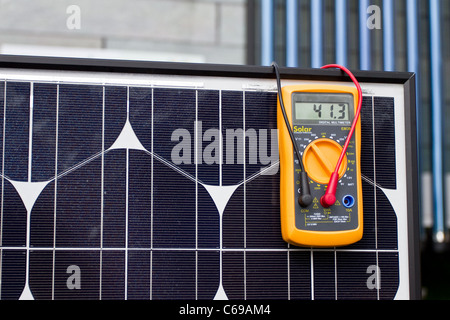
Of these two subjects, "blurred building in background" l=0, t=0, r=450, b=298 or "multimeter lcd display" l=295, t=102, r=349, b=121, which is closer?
"multimeter lcd display" l=295, t=102, r=349, b=121

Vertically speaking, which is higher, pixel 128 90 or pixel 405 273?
pixel 128 90

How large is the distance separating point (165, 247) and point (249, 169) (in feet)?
0.60

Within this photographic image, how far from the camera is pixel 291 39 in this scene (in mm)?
2520

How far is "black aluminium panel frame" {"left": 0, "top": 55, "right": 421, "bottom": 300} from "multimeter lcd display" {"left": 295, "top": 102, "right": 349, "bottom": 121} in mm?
52

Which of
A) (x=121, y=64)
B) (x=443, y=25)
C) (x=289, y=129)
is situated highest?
(x=443, y=25)

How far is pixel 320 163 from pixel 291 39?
1869 mm

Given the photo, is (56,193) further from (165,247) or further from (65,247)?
(165,247)

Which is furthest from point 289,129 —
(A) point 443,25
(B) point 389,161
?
(A) point 443,25

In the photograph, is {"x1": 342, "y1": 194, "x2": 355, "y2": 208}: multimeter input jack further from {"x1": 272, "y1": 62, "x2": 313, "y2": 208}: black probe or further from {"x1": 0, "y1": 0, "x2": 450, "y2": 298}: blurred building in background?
{"x1": 0, "y1": 0, "x2": 450, "y2": 298}: blurred building in background

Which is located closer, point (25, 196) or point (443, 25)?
point (25, 196)

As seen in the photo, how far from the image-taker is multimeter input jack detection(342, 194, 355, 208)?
771mm

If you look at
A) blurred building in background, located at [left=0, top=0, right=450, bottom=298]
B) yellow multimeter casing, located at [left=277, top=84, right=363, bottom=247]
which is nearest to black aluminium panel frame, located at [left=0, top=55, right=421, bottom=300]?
yellow multimeter casing, located at [left=277, top=84, right=363, bottom=247]

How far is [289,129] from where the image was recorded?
0.76 meters

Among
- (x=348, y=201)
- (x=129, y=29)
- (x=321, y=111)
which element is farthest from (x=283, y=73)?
(x=129, y=29)
